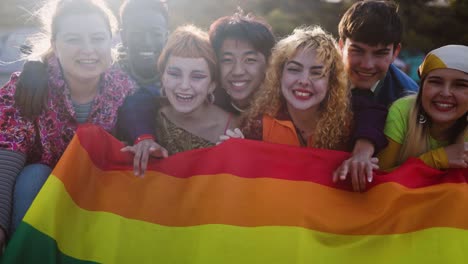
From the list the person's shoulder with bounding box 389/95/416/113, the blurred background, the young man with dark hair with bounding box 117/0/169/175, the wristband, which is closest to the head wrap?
the person's shoulder with bounding box 389/95/416/113

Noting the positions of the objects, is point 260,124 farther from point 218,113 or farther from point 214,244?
point 214,244

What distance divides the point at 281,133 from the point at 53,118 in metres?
1.27

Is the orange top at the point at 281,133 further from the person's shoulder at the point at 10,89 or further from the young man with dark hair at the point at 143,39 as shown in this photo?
the person's shoulder at the point at 10,89

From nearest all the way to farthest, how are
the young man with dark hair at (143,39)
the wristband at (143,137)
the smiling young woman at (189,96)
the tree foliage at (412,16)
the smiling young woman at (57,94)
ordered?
the smiling young woman at (57,94), the wristband at (143,137), the smiling young woman at (189,96), the young man with dark hair at (143,39), the tree foliage at (412,16)

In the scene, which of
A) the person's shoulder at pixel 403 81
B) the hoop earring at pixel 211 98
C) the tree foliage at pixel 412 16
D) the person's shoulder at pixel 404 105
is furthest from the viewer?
the tree foliage at pixel 412 16

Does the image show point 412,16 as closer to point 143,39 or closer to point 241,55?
point 143,39

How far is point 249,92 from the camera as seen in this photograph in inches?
137

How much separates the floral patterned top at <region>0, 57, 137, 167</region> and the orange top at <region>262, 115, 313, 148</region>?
0.89 metres

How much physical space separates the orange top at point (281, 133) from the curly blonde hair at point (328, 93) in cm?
5

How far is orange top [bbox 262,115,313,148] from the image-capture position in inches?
125

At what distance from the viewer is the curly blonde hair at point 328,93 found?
3.14 meters

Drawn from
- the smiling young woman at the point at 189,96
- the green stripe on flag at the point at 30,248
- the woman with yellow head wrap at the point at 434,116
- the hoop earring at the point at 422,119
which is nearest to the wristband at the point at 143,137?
the smiling young woman at the point at 189,96

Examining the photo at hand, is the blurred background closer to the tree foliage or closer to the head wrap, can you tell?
the tree foliage

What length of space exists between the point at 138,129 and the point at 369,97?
Result: 149 cm
